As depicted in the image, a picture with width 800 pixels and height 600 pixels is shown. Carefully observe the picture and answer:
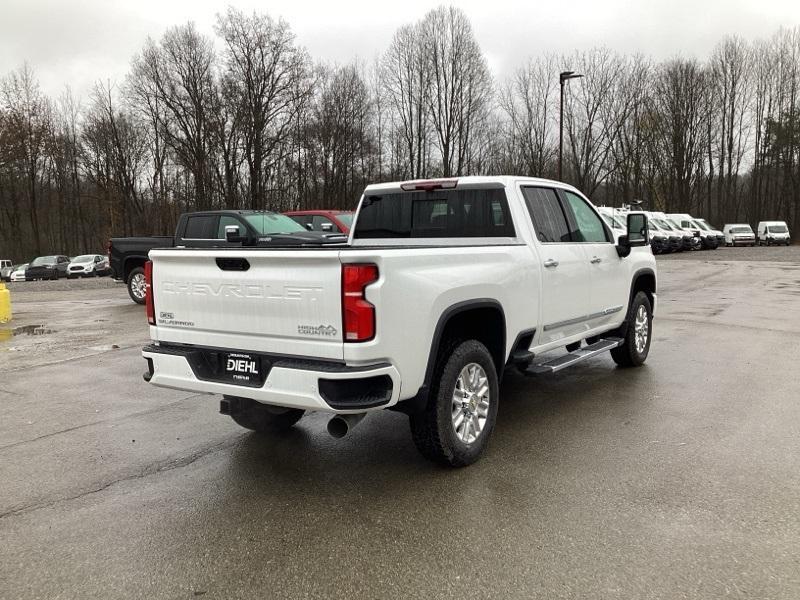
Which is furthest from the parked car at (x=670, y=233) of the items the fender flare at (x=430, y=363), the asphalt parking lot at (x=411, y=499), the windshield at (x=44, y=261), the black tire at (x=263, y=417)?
the fender flare at (x=430, y=363)

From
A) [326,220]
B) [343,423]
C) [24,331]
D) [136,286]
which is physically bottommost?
[24,331]

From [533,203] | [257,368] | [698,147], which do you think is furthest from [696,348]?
[698,147]

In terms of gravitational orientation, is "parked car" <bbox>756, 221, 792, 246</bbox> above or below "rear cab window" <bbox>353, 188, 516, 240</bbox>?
below

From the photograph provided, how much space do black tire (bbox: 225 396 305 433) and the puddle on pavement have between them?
741 centimetres

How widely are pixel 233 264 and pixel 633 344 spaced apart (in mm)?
4938

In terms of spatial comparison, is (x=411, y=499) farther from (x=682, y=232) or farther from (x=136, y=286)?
(x=682, y=232)

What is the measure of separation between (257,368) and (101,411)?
2951mm

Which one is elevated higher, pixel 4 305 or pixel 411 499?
pixel 4 305

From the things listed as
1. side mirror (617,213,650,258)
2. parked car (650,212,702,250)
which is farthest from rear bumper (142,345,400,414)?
parked car (650,212,702,250)

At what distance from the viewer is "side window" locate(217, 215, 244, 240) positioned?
42.9 feet

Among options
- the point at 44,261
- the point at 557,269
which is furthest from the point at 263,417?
the point at 44,261

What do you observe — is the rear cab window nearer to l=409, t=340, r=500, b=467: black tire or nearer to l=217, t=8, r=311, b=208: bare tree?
l=409, t=340, r=500, b=467: black tire

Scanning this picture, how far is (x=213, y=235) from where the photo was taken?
43.2 feet

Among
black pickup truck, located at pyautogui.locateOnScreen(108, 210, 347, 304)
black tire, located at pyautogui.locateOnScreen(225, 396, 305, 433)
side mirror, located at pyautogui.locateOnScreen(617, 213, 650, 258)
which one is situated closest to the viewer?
black tire, located at pyautogui.locateOnScreen(225, 396, 305, 433)
